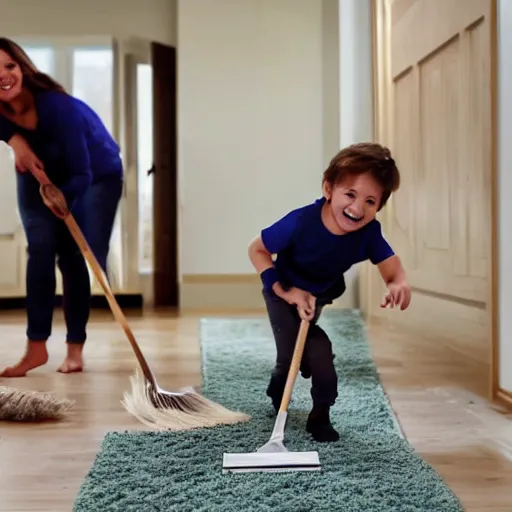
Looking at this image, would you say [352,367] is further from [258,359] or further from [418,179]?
[418,179]

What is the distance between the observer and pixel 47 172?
1741 millimetres

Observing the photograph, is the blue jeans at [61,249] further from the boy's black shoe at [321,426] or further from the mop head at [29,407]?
the boy's black shoe at [321,426]

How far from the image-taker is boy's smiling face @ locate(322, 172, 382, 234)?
43.9 inches

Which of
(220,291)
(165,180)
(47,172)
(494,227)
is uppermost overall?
(165,180)

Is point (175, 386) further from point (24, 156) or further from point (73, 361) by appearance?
point (24, 156)

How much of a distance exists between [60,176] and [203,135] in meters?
1.66

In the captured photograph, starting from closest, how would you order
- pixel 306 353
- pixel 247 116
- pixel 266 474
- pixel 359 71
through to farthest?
pixel 266 474 < pixel 306 353 < pixel 359 71 < pixel 247 116

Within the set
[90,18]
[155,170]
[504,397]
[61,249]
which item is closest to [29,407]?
[61,249]

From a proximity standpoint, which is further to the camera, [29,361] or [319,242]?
[29,361]

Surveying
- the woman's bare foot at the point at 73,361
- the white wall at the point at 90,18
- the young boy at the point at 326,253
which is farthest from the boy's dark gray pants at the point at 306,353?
the white wall at the point at 90,18

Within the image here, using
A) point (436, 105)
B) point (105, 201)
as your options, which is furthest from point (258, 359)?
point (436, 105)

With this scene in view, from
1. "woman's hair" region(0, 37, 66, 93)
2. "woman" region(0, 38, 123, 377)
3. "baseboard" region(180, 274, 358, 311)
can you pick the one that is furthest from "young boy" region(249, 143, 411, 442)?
"baseboard" region(180, 274, 358, 311)

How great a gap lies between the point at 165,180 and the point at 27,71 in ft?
5.80

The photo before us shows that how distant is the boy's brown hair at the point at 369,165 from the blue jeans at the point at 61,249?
0.86 meters
